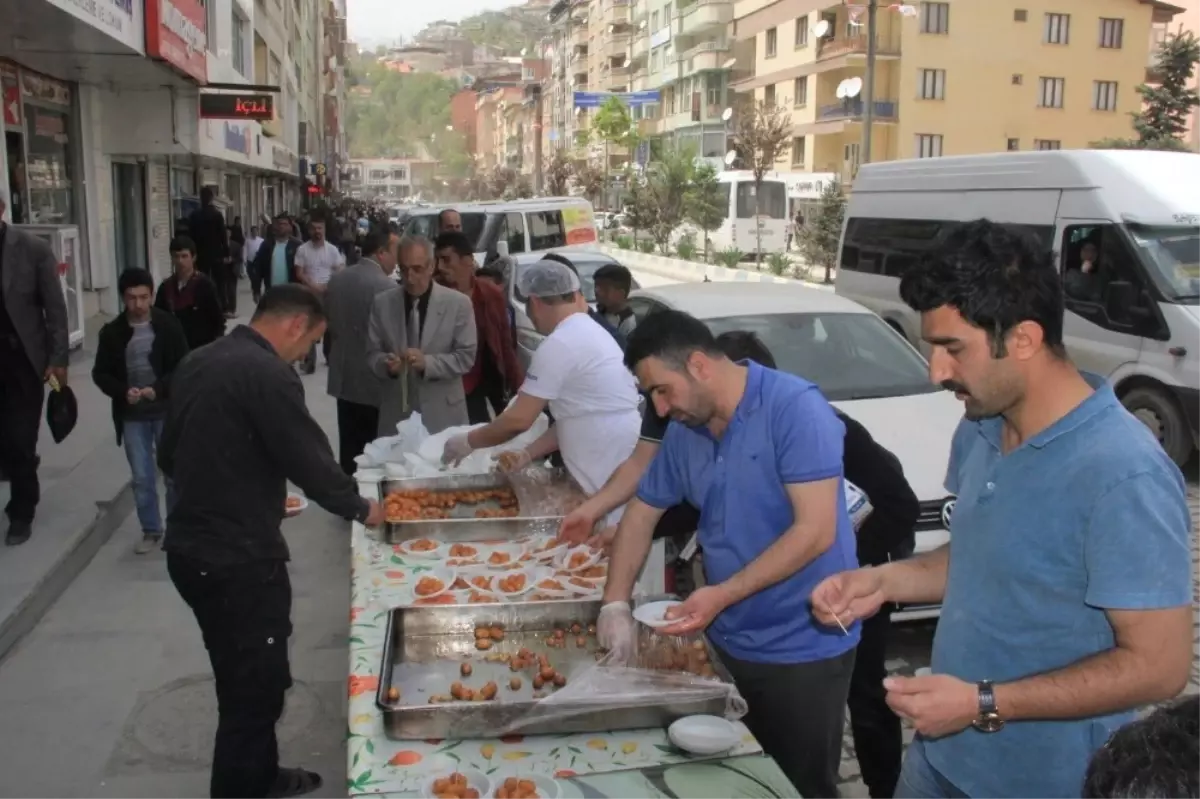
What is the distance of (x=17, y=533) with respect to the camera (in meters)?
6.84

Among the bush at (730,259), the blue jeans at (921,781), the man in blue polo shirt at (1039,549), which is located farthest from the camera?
the bush at (730,259)

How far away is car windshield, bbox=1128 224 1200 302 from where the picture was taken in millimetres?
8852

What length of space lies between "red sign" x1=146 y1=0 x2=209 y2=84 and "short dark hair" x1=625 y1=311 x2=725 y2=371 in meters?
11.5

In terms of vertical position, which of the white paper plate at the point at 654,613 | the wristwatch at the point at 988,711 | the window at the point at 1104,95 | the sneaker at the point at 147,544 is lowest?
the sneaker at the point at 147,544

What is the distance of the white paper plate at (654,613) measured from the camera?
3.03 metres

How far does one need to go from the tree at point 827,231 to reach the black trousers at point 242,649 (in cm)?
2567

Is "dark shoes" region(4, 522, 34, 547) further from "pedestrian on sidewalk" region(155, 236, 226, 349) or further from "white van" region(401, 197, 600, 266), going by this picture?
"white van" region(401, 197, 600, 266)

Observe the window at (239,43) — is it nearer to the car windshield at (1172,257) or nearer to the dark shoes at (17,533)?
the dark shoes at (17,533)

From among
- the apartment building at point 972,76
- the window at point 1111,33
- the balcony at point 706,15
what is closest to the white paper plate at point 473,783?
the apartment building at point 972,76

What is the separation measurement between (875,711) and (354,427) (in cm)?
465

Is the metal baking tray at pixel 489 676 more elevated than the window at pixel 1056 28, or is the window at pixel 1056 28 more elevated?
the window at pixel 1056 28

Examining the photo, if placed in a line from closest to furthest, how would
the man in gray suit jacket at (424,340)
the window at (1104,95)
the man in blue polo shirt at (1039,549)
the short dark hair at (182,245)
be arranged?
the man in blue polo shirt at (1039,549)
the man in gray suit jacket at (424,340)
the short dark hair at (182,245)
the window at (1104,95)

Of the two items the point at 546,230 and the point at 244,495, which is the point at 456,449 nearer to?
the point at 244,495

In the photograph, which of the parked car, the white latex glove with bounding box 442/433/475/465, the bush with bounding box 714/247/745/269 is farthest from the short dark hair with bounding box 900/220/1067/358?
the bush with bounding box 714/247/745/269
